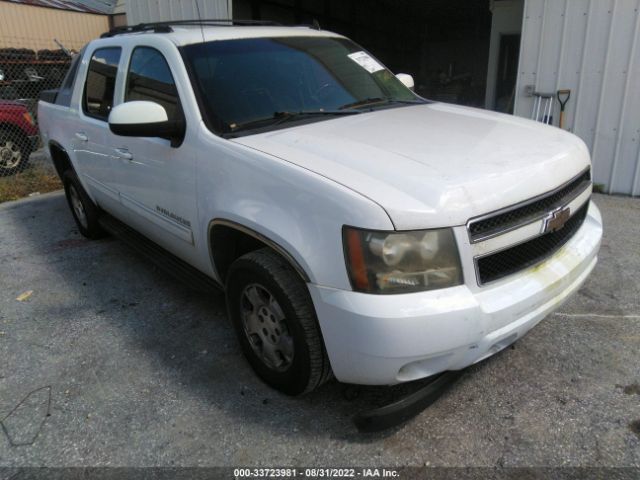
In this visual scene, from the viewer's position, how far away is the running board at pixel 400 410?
7.14ft

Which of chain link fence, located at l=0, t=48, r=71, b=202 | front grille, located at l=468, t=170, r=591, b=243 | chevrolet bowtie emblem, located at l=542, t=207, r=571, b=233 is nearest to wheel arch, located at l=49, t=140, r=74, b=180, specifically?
chain link fence, located at l=0, t=48, r=71, b=202

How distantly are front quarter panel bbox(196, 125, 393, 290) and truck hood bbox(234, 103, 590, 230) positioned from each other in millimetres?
63

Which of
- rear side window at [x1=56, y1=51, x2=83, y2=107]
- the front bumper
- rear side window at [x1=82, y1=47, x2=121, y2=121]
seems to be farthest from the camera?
rear side window at [x1=56, y1=51, x2=83, y2=107]

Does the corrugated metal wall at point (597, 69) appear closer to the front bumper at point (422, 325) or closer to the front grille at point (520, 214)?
the front grille at point (520, 214)

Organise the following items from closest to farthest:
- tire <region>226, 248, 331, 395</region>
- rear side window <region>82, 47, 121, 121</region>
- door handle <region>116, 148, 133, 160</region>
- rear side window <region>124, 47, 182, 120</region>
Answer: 1. tire <region>226, 248, 331, 395</region>
2. rear side window <region>124, 47, 182, 120</region>
3. door handle <region>116, 148, 133, 160</region>
4. rear side window <region>82, 47, 121, 121</region>

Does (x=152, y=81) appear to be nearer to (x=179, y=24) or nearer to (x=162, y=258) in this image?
(x=179, y=24)

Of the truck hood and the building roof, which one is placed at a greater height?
the building roof

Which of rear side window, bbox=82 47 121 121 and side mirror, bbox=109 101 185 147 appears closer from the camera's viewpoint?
side mirror, bbox=109 101 185 147

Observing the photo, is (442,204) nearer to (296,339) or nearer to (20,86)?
(296,339)

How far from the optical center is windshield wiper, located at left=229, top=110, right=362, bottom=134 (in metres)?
2.79

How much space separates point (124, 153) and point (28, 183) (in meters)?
5.46

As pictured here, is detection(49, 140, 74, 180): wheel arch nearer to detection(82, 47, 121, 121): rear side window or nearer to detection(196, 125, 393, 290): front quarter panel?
detection(82, 47, 121, 121): rear side window

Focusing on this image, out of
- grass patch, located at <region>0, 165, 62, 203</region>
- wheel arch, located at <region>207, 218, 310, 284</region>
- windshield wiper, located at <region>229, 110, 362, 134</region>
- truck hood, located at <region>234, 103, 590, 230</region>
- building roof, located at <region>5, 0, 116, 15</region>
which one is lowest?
grass patch, located at <region>0, 165, 62, 203</region>

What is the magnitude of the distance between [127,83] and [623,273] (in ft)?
13.2
